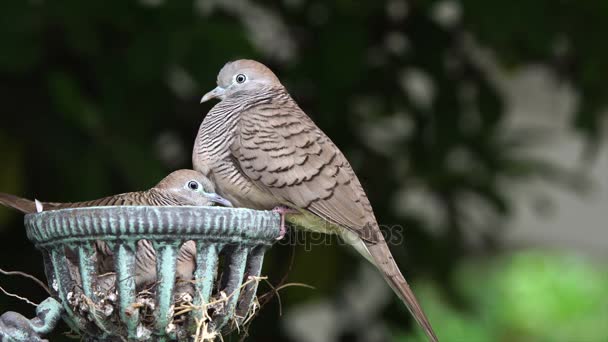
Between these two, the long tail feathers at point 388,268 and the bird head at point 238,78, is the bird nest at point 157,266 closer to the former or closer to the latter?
the long tail feathers at point 388,268

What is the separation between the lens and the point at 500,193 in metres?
4.52

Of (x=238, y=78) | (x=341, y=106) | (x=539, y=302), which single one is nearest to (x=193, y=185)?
(x=238, y=78)

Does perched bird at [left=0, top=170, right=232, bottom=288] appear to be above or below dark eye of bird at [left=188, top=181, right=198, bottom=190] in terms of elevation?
below

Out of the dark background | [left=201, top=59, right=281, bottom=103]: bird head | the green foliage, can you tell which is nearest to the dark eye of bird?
[left=201, top=59, right=281, bottom=103]: bird head

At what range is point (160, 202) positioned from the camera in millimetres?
2117

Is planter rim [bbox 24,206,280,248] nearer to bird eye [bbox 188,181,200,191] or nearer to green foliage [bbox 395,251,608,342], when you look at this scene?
bird eye [bbox 188,181,200,191]

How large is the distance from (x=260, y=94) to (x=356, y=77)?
3.46 feet

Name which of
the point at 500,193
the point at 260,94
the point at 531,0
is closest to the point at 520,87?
the point at 500,193

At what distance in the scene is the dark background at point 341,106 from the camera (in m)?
3.46

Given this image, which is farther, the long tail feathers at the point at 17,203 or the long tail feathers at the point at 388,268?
the long tail feathers at the point at 388,268

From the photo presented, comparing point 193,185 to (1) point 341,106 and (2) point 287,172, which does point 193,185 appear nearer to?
(2) point 287,172

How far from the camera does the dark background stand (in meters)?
3.46

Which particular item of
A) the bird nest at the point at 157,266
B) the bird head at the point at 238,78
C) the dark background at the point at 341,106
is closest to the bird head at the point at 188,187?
the bird nest at the point at 157,266

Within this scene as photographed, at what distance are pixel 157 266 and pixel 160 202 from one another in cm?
31
